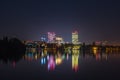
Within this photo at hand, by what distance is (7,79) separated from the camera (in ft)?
85.8

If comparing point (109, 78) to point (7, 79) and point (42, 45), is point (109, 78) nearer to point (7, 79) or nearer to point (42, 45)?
point (7, 79)

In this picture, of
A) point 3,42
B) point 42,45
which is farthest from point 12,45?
point 42,45

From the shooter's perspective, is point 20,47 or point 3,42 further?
point 20,47

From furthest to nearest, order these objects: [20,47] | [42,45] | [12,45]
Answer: [42,45], [20,47], [12,45]

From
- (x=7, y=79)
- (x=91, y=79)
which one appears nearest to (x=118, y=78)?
(x=91, y=79)

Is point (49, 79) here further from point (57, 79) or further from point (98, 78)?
point (98, 78)

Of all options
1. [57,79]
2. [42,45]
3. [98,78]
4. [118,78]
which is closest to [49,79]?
[57,79]

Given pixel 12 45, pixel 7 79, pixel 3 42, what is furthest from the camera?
pixel 12 45

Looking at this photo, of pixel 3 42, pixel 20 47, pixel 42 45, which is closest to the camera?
pixel 3 42

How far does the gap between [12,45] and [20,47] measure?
9567 millimetres

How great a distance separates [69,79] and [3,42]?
61839 mm

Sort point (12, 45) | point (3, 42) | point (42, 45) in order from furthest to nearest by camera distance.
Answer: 1. point (42, 45)
2. point (12, 45)
3. point (3, 42)

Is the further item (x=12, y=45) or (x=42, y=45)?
(x=42, y=45)

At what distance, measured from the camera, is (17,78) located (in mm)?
27156
